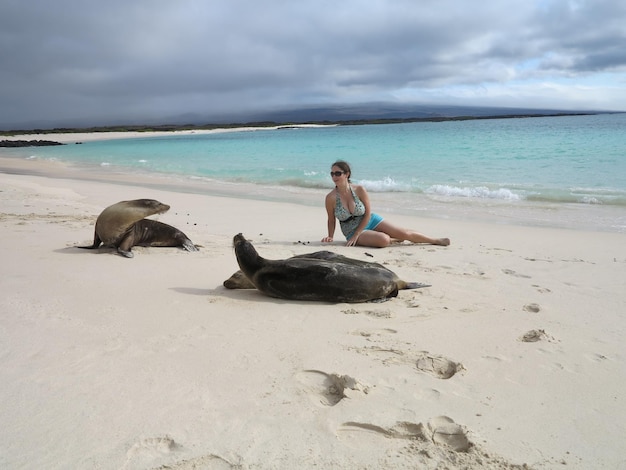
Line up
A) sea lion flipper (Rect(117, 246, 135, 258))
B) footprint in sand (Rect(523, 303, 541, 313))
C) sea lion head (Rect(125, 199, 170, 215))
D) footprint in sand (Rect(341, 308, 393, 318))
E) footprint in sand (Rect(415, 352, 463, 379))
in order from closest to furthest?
footprint in sand (Rect(415, 352, 463, 379)), footprint in sand (Rect(341, 308, 393, 318)), footprint in sand (Rect(523, 303, 541, 313)), sea lion flipper (Rect(117, 246, 135, 258)), sea lion head (Rect(125, 199, 170, 215))

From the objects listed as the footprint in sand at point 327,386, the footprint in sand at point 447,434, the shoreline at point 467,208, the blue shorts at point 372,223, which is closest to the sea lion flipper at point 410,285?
the footprint in sand at point 327,386

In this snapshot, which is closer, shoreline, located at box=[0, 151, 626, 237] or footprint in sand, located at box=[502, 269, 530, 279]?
footprint in sand, located at box=[502, 269, 530, 279]

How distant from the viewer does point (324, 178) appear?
17.6m

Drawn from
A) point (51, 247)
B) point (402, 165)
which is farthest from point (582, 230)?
point (402, 165)

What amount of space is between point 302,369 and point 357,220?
4433 mm

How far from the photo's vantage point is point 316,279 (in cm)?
435

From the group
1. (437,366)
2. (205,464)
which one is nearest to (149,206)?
(437,366)

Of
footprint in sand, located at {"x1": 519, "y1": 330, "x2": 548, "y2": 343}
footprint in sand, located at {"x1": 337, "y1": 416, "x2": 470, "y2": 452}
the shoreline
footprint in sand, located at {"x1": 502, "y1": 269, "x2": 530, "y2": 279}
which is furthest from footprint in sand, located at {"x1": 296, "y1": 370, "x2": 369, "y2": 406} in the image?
the shoreline

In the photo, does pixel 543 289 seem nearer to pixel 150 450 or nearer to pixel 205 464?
pixel 205 464

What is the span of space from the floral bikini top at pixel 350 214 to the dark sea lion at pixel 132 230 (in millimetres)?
2115

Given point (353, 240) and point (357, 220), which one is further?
point (357, 220)

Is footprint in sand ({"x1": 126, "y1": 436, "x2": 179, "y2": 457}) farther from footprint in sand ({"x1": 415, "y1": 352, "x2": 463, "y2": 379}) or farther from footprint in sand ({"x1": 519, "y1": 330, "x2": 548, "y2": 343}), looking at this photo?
footprint in sand ({"x1": 519, "y1": 330, "x2": 548, "y2": 343})

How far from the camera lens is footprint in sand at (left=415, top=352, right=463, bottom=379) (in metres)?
2.98

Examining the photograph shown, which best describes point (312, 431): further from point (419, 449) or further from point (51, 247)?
point (51, 247)
